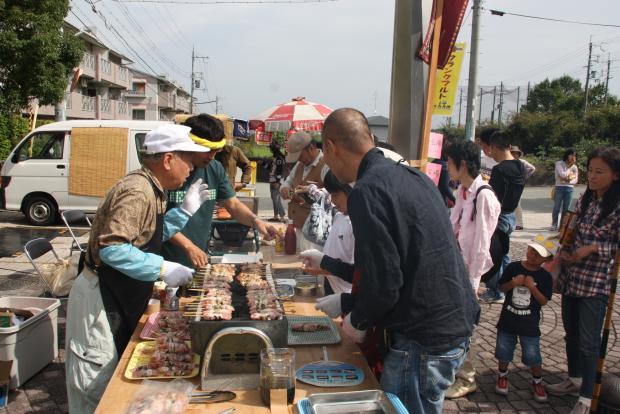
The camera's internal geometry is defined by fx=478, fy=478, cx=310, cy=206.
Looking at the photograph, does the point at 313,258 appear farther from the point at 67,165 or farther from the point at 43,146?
the point at 43,146

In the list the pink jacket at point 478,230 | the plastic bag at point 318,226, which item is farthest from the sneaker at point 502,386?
the plastic bag at point 318,226

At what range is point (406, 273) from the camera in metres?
1.79

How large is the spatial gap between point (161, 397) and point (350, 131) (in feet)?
4.24

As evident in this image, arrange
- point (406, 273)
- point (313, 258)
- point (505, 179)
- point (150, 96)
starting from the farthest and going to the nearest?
1. point (150, 96)
2. point (505, 179)
3. point (313, 258)
4. point (406, 273)

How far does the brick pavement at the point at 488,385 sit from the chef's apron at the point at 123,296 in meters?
1.63

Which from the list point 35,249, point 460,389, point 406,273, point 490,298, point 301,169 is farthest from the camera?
point 490,298

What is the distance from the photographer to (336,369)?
7.26ft

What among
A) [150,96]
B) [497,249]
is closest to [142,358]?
[497,249]

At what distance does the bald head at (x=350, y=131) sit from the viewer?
200cm

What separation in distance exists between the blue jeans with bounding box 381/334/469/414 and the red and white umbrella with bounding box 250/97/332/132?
366 inches

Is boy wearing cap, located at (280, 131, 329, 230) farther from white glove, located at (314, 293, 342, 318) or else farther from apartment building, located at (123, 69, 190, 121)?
apartment building, located at (123, 69, 190, 121)

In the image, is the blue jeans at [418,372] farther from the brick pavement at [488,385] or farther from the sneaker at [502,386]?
the sneaker at [502,386]

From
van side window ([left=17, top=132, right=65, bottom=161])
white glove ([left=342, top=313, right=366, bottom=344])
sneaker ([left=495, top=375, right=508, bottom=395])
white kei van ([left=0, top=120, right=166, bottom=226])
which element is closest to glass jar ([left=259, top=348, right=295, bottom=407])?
white glove ([left=342, top=313, right=366, bottom=344])

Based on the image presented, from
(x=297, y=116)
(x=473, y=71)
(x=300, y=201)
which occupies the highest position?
(x=473, y=71)
